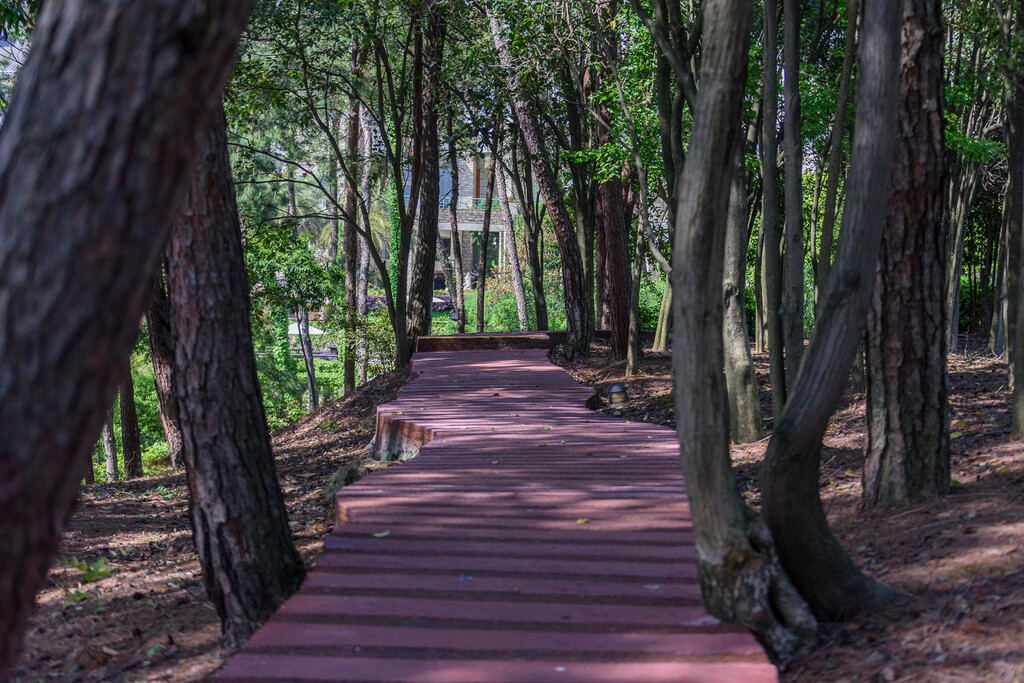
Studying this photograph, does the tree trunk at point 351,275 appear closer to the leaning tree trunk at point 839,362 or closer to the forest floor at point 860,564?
the forest floor at point 860,564

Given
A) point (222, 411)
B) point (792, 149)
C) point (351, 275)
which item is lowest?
point (222, 411)

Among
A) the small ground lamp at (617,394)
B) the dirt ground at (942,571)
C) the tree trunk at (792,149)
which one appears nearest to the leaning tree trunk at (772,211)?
the tree trunk at (792,149)

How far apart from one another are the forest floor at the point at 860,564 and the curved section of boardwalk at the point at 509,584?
59cm

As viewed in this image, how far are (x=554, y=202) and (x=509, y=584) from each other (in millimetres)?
10742

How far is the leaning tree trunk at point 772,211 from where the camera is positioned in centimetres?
615

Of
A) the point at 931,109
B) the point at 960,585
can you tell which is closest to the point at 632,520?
the point at 960,585

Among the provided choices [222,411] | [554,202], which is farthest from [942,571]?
[554,202]

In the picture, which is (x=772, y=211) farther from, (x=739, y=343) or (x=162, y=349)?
(x=162, y=349)

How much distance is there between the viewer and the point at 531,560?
13.0ft

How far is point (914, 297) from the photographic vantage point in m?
4.86

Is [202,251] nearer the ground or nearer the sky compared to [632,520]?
nearer the sky

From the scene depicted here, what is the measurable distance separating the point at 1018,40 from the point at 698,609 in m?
10.8

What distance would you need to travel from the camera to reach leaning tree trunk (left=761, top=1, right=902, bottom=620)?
3473 millimetres

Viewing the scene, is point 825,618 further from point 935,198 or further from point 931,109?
point 931,109
